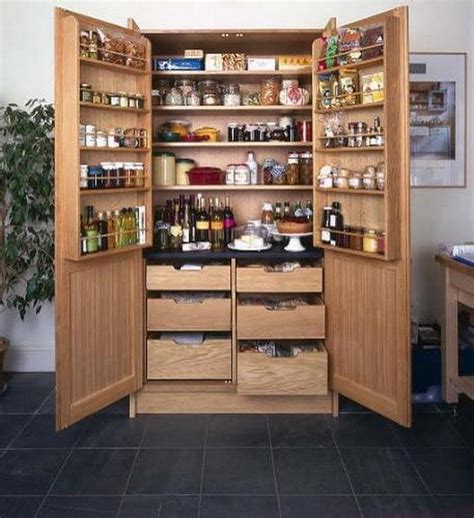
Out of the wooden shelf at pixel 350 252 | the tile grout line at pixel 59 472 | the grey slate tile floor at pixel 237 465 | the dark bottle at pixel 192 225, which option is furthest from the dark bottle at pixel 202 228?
the tile grout line at pixel 59 472

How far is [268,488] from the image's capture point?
226cm

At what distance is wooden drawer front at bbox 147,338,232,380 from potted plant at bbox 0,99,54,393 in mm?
780

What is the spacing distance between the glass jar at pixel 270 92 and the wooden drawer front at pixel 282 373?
1376mm

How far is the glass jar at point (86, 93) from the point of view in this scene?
100 inches

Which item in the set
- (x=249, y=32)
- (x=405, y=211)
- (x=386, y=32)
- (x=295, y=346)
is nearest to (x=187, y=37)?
(x=249, y=32)

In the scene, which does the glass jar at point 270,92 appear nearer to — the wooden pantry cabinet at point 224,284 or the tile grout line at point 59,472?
the wooden pantry cabinet at point 224,284

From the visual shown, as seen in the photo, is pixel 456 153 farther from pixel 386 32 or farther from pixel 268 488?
pixel 268 488

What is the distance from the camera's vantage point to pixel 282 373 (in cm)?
284

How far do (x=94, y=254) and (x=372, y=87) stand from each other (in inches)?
58.1

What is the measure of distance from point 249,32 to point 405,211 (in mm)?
1225

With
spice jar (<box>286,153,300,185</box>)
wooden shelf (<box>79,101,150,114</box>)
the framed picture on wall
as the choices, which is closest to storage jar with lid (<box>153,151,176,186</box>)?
wooden shelf (<box>79,101,150,114</box>)

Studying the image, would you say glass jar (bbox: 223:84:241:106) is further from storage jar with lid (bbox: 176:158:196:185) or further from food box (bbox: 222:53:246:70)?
storage jar with lid (bbox: 176:158:196:185)

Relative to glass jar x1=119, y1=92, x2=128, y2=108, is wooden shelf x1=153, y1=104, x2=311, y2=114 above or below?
above

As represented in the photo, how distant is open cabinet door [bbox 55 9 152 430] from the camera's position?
2.47 m
